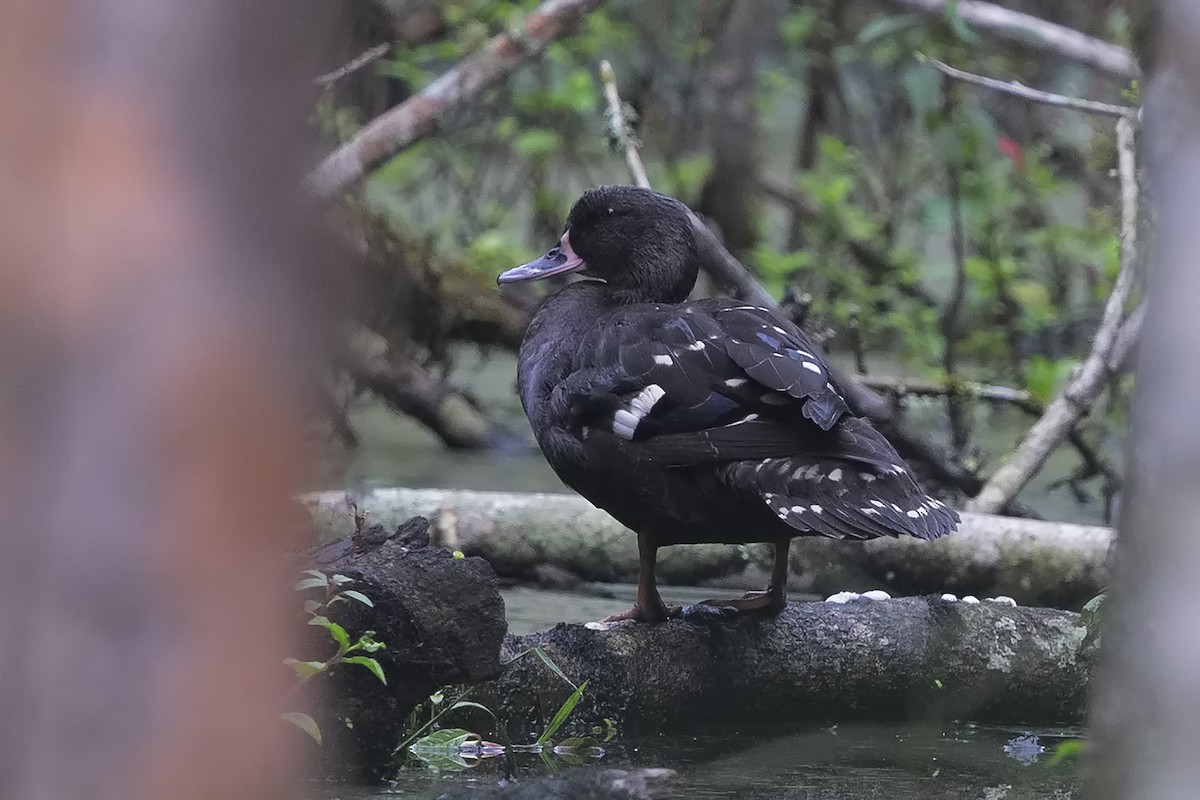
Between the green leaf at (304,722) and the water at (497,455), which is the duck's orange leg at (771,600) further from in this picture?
the water at (497,455)

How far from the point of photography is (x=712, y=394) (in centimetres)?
335

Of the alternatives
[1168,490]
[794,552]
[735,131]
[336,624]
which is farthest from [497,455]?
[1168,490]

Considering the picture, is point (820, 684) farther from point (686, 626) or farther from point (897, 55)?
point (897, 55)

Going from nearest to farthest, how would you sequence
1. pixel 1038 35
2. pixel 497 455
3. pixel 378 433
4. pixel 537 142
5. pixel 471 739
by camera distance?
1. pixel 471 739
2. pixel 1038 35
3. pixel 497 455
4. pixel 378 433
5. pixel 537 142

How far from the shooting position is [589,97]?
8.66 m

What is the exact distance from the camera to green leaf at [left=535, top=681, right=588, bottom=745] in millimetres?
3031

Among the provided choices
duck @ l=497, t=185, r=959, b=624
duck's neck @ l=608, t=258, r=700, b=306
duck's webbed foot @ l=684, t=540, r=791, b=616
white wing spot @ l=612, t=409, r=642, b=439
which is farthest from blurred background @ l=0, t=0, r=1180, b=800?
duck's neck @ l=608, t=258, r=700, b=306

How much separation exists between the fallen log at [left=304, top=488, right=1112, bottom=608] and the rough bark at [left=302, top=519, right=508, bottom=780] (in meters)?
1.32

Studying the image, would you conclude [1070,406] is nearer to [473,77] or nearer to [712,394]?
[712,394]

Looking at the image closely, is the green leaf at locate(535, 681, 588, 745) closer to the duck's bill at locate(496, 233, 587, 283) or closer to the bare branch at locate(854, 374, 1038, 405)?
the duck's bill at locate(496, 233, 587, 283)

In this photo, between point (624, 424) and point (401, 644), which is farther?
point (624, 424)

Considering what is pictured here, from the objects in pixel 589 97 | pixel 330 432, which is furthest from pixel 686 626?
pixel 589 97

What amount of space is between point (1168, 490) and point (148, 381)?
0.75 meters

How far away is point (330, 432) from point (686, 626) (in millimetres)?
1687
